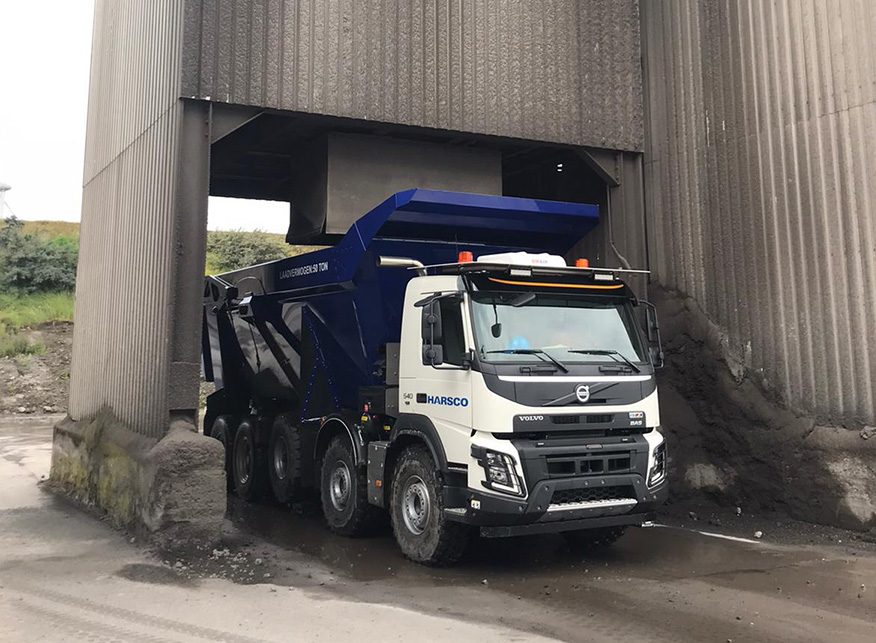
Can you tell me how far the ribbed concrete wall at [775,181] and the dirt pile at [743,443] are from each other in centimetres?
24

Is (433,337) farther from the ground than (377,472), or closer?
farther from the ground

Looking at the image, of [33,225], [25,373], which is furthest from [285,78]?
[33,225]

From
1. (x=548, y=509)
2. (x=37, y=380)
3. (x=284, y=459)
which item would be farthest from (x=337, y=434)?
(x=37, y=380)

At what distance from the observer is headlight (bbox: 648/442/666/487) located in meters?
7.07

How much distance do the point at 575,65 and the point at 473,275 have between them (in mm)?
5433

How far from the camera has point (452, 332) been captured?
277 inches

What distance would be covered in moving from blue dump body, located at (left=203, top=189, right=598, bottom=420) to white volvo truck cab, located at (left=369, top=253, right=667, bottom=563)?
892mm

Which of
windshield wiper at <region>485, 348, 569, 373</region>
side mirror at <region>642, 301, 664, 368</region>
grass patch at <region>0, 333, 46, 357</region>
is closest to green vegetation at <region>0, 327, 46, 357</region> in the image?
A: grass patch at <region>0, 333, 46, 357</region>

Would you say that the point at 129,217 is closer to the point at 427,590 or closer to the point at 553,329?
the point at 553,329

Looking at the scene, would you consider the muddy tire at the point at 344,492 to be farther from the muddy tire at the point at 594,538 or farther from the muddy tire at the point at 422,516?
the muddy tire at the point at 594,538

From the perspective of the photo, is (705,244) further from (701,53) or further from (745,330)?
(701,53)

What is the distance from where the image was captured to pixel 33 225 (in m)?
51.8

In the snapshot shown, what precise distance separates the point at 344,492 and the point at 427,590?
2.62 m

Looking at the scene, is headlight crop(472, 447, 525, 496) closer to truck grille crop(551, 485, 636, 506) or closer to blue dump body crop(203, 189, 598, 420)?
truck grille crop(551, 485, 636, 506)
